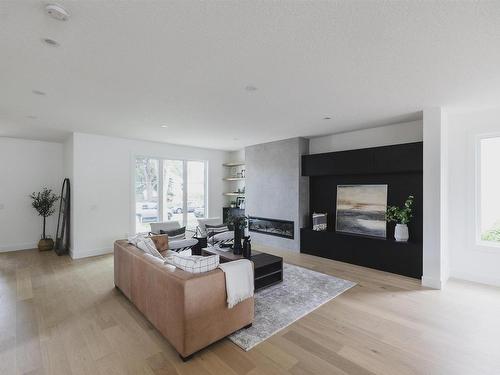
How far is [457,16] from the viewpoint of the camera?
5.35ft

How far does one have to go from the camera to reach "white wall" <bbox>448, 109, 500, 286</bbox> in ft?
12.1

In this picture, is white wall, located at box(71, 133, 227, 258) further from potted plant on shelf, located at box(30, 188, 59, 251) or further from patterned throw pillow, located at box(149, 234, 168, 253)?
patterned throw pillow, located at box(149, 234, 168, 253)

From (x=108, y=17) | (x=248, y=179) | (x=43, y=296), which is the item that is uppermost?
(x=108, y=17)

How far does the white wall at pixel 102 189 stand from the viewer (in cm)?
507

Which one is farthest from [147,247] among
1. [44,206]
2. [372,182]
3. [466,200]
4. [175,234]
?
[466,200]

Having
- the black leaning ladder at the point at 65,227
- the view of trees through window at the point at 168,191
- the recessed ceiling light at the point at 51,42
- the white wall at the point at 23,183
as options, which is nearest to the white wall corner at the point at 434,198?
the recessed ceiling light at the point at 51,42

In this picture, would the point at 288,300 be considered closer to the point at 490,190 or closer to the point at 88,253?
the point at 490,190

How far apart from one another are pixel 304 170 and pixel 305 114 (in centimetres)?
184

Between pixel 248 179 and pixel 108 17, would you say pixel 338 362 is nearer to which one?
pixel 108 17

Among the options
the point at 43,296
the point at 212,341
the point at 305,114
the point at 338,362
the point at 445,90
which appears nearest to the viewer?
the point at 338,362

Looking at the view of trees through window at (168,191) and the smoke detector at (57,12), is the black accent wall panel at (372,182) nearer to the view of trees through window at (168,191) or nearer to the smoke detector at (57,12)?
the view of trees through window at (168,191)

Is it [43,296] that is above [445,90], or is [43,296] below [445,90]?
below

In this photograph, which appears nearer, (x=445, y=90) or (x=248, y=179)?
(x=445, y=90)

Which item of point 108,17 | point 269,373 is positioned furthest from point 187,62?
point 269,373
